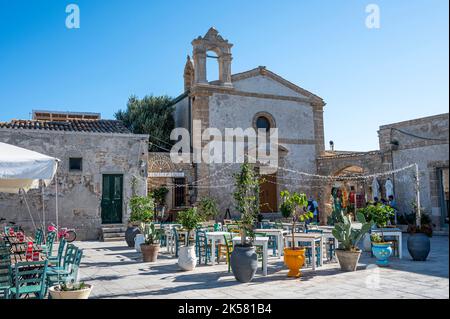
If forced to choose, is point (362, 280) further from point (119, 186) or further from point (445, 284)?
point (119, 186)

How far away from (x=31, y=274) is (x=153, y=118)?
16519 mm

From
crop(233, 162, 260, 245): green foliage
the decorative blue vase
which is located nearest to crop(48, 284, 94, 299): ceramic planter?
crop(233, 162, 260, 245): green foliage

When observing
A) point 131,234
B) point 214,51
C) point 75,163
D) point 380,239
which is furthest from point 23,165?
point 214,51

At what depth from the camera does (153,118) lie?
68.6ft

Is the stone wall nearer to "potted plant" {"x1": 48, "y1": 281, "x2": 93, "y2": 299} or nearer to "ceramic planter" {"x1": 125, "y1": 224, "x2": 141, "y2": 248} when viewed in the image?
"ceramic planter" {"x1": 125, "y1": 224, "x2": 141, "y2": 248}

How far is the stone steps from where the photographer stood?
13751mm

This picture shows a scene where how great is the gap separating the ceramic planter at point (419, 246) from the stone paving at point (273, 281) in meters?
0.16

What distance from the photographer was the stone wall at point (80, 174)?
1336 centimetres

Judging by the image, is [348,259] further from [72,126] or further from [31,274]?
[72,126]

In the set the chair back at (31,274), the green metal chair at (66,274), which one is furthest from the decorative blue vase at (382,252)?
the chair back at (31,274)

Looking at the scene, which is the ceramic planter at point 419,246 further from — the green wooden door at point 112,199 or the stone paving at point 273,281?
the green wooden door at point 112,199
